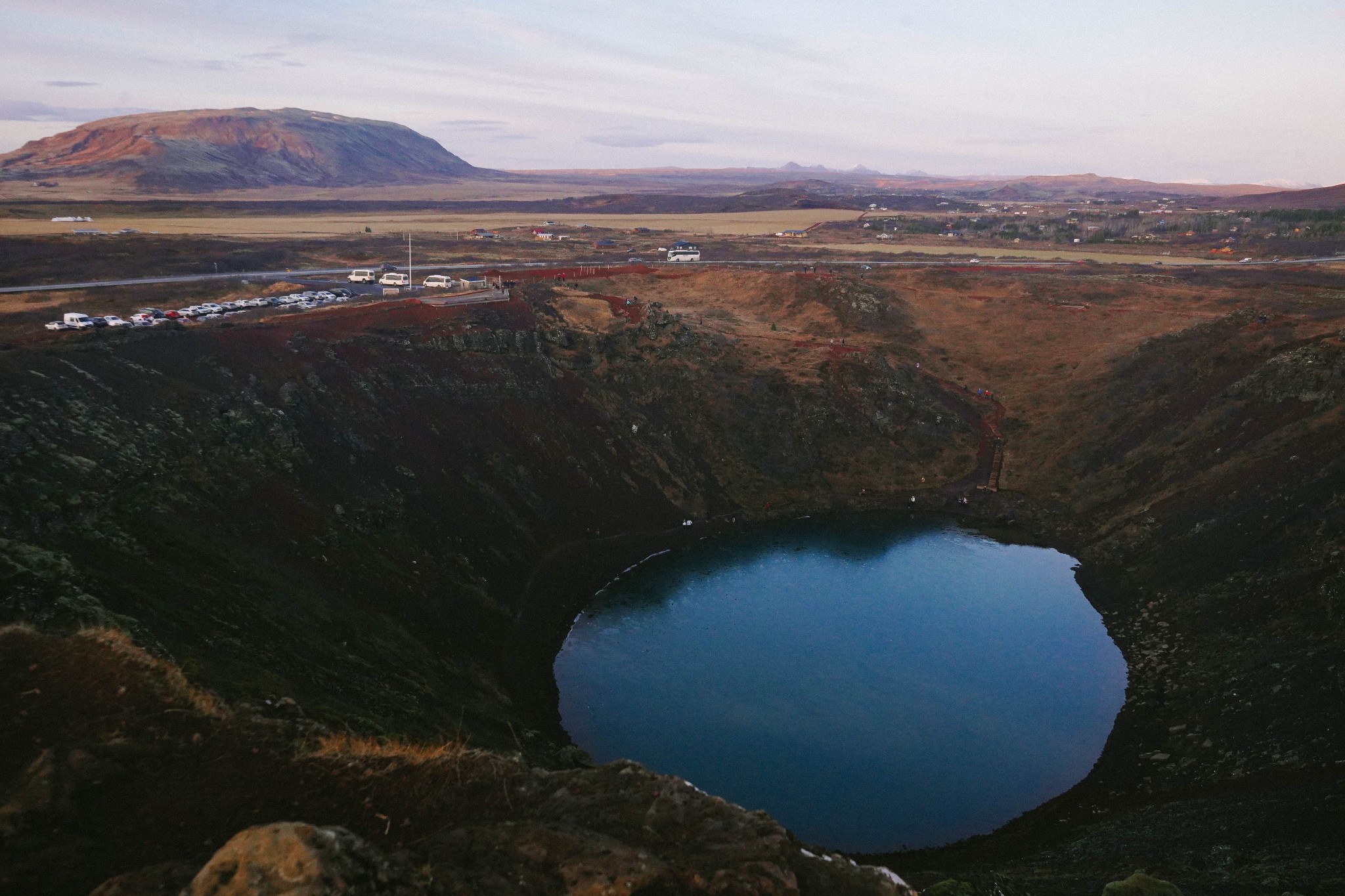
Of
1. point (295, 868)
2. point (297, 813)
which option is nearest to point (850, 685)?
point (297, 813)

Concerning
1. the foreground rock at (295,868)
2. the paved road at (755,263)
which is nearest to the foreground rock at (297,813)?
the foreground rock at (295,868)

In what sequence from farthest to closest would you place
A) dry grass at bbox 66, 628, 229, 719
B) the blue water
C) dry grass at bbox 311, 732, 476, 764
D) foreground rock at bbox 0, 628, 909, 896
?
1. the blue water
2. dry grass at bbox 66, 628, 229, 719
3. dry grass at bbox 311, 732, 476, 764
4. foreground rock at bbox 0, 628, 909, 896

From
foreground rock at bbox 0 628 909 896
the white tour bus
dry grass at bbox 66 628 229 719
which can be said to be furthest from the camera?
the white tour bus

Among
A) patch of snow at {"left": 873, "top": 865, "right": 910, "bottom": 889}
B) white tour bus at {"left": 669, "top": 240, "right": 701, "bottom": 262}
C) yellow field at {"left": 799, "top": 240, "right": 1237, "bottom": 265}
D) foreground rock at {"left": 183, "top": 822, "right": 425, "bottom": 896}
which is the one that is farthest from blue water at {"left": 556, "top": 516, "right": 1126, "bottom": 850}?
yellow field at {"left": 799, "top": 240, "right": 1237, "bottom": 265}

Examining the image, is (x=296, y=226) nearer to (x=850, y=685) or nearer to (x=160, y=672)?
(x=850, y=685)

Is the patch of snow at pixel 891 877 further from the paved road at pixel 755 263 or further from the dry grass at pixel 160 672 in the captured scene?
the paved road at pixel 755 263

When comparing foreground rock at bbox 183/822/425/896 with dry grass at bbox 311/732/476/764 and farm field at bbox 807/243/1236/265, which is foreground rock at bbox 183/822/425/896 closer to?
dry grass at bbox 311/732/476/764

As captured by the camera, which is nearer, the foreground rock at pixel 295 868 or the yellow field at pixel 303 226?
the foreground rock at pixel 295 868

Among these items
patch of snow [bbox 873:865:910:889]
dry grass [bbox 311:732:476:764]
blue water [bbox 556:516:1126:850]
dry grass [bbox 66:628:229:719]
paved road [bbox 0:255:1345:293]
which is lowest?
blue water [bbox 556:516:1126:850]
